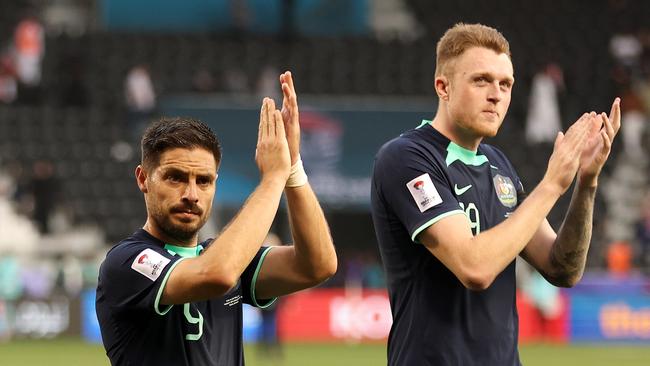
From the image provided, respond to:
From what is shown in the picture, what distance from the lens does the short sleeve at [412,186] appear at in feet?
15.9

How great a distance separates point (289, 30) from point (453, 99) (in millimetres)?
21187

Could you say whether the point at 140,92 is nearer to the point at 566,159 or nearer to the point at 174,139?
the point at 566,159

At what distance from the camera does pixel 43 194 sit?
2159cm

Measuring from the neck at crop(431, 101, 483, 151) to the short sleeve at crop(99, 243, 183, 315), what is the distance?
1.24 m

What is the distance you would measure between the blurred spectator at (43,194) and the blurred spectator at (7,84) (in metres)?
2.31

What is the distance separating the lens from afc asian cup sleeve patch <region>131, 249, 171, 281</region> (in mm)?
4289

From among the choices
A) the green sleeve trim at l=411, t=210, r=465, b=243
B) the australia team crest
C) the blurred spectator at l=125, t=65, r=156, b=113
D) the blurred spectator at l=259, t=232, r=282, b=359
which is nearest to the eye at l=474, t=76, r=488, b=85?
the australia team crest

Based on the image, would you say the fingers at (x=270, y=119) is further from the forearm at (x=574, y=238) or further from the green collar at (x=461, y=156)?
the forearm at (x=574, y=238)

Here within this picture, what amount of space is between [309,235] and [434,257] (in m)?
0.57

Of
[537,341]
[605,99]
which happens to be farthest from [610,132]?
[605,99]

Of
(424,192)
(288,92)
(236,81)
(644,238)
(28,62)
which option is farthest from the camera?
(236,81)

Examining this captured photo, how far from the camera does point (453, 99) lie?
5.03 m

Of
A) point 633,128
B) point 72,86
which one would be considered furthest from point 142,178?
point 633,128

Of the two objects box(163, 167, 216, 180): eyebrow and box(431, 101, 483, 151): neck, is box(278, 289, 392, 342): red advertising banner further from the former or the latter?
box(163, 167, 216, 180): eyebrow
